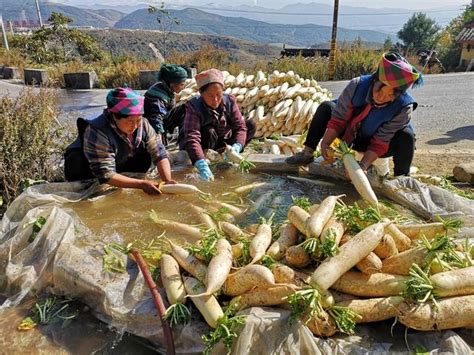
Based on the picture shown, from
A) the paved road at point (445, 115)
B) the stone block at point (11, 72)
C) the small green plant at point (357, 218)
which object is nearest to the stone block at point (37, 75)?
the stone block at point (11, 72)

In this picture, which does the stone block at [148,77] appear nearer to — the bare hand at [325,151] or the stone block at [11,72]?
the stone block at [11,72]

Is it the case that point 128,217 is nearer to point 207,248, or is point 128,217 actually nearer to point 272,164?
point 207,248

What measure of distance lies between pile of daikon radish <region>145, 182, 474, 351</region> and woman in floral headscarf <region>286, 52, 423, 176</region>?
4.49 feet

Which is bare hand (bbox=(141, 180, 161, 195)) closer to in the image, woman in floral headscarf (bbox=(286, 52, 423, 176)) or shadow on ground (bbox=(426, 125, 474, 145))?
woman in floral headscarf (bbox=(286, 52, 423, 176))

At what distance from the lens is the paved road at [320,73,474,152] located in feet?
21.0

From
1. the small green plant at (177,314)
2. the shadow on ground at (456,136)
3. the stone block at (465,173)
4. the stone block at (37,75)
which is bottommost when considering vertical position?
the stone block at (37,75)

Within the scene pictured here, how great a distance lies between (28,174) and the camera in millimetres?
3934

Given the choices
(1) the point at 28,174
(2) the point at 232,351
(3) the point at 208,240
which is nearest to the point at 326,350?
(2) the point at 232,351

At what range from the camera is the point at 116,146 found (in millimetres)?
3416

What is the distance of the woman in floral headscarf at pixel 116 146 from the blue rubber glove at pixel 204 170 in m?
0.36

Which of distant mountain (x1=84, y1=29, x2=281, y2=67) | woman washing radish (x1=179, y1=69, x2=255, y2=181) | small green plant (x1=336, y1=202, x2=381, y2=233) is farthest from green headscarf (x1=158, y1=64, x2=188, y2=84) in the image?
distant mountain (x1=84, y1=29, x2=281, y2=67)

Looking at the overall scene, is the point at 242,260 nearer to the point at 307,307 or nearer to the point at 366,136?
the point at 307,307

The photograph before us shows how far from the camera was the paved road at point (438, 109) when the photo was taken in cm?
642

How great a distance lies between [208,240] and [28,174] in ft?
8.60
